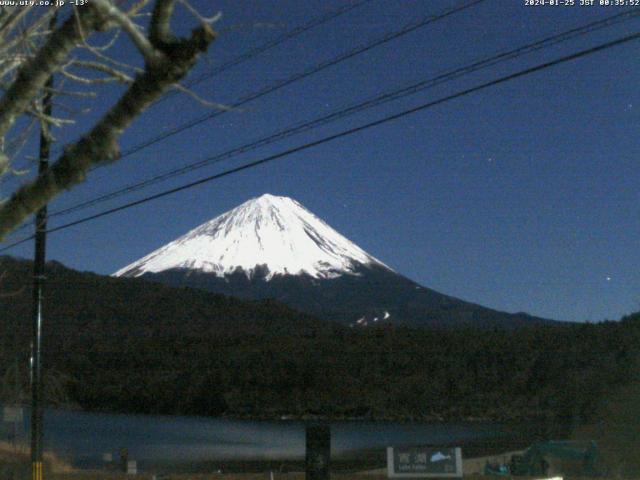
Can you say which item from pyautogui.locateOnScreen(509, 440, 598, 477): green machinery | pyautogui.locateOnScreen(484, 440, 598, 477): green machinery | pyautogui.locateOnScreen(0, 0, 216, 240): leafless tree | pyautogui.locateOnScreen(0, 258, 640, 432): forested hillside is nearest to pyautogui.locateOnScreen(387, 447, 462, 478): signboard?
pyautogui.locateOnScreen(484, 440, 598, 477): green machinery

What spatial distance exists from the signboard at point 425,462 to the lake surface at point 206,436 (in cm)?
2055

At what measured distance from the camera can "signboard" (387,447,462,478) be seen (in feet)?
58.0

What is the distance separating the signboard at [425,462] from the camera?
17672 millimetres

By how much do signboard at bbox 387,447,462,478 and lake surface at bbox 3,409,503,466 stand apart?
67.4 ft

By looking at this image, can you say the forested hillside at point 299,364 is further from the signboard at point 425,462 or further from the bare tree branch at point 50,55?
the bare tree branch at point 50,55

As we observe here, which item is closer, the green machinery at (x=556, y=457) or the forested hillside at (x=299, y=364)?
the green machinery at (x=556, y=457)

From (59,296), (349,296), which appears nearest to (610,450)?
(59,296)

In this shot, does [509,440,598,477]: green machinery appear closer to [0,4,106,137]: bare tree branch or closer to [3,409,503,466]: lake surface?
[3,409,503,466]: lake surface

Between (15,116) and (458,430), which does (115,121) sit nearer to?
(15,116)

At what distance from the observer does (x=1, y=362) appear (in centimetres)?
4628

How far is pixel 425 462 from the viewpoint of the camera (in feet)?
58.7

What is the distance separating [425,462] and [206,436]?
3153cm

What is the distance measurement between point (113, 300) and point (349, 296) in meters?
64.4

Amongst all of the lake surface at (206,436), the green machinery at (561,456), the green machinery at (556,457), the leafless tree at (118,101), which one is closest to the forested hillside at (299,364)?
the lake surface at (206,436)
